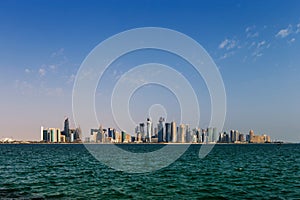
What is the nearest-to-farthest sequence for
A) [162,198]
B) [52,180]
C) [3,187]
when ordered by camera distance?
[162,198], [3,187], [52,180]

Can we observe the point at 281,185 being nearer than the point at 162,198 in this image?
No

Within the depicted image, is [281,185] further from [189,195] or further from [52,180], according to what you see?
[52,180]

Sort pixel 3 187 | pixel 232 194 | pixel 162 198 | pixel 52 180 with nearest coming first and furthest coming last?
pixel 162 198 → pixel 232 194 → pixel 3 187 → pixel 52 180

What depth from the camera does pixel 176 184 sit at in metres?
37.5

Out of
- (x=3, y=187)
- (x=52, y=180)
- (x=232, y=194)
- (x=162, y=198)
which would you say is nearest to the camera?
(x=162, y=198)

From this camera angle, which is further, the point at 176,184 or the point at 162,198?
the point at 176,184

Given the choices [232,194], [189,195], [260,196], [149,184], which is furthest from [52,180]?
[260,196]

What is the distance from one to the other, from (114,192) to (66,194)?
510 centimetres

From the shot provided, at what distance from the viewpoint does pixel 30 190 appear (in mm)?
33344

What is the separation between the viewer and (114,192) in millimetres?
32531

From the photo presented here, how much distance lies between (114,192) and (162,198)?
6121mm

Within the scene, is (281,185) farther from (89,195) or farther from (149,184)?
(89,195)

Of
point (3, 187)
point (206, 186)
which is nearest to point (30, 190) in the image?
point (3, 187)

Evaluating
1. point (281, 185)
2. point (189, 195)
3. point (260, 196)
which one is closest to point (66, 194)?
point (189, 195)
